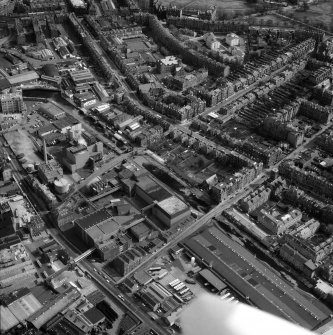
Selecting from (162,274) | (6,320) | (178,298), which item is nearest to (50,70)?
(162,274)

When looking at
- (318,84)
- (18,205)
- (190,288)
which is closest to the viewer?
(190,288)

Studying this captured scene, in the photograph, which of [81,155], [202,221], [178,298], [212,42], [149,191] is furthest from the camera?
[212,42]

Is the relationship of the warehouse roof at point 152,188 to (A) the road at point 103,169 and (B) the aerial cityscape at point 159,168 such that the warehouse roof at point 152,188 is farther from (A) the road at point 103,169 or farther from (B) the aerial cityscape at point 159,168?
(A) the road at point 103,169

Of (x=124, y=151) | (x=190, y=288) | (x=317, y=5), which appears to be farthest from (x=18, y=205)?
(x=317, y=5)

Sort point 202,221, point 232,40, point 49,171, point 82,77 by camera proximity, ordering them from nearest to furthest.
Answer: point 202,221, point 49,171, point 82,77, point 232,40

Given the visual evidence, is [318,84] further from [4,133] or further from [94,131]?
[4,133]

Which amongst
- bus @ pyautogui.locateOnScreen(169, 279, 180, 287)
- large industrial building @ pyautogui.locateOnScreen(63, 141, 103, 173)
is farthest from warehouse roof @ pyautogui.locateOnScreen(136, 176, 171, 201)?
bus @ pyautogui.locateOnScreen(169, 279, 180, 287)

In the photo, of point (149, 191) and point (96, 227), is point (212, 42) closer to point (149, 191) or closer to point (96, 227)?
point (149, 191)
